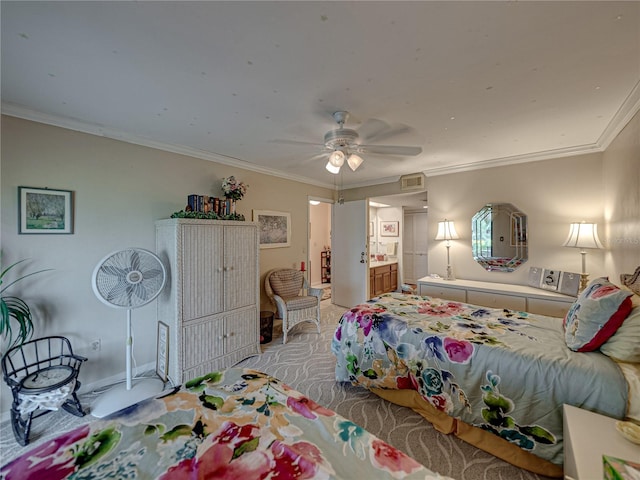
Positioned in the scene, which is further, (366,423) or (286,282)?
(286,282)

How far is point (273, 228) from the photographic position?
4.05 meters

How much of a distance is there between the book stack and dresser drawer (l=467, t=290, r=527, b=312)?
3.18 meters

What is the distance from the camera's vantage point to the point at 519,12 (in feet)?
3.87

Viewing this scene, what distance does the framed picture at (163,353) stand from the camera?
2.59 m

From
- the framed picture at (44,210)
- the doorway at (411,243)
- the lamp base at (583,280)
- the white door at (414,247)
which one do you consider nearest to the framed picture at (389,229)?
the doorway at (411,243)

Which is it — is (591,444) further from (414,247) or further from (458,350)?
(414,247)

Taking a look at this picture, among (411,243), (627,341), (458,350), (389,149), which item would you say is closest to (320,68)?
(389,149)

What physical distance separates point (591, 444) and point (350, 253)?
12.5 ft

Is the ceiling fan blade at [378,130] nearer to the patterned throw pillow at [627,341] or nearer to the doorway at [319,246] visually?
the patterned throw pillow at [627,341]

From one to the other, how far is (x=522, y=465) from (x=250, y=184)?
374 cm

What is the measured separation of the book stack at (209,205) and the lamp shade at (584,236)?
12.5 feet

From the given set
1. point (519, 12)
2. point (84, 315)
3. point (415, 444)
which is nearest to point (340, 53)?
point (519, 12)

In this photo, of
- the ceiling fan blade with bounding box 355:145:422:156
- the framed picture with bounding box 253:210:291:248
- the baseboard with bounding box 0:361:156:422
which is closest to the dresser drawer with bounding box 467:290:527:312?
the ceiling fan blade with bounding box 355:145:422:156

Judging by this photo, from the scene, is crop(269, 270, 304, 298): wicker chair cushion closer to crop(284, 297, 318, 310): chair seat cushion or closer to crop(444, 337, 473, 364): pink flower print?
crop(284, 297, 318, 310): chair seat cushion
